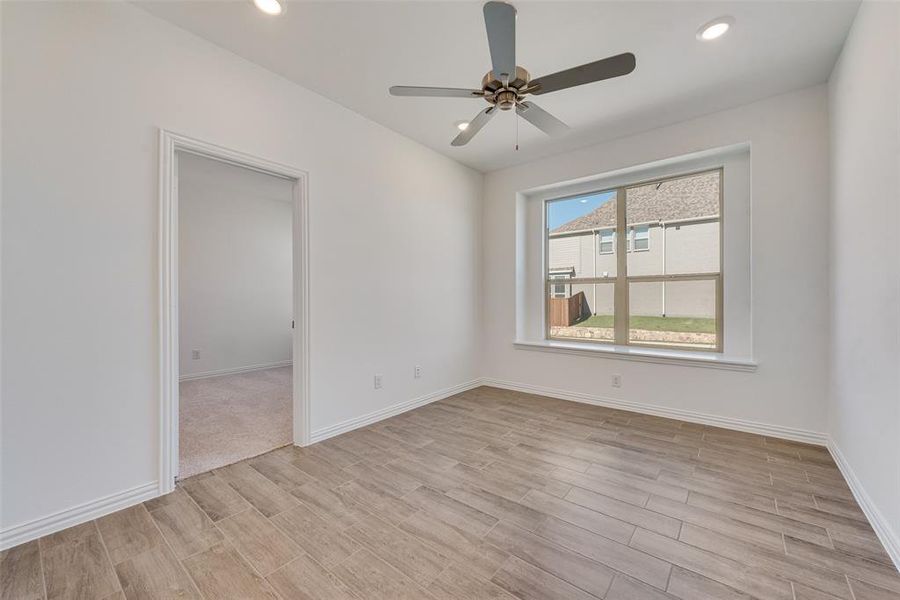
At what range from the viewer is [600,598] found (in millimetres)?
1405

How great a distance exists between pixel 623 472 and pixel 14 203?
370 centimetres

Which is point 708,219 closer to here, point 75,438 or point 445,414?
point 445,414

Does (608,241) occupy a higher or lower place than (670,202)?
lower

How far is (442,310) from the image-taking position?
424cm

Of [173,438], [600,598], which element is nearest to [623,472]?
[600,598]

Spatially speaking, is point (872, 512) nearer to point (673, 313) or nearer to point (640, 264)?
point (673, 313)

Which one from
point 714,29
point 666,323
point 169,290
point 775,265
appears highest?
point 714,29

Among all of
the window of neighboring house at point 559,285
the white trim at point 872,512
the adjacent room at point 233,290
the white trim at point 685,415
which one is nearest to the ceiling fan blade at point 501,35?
the white trim at point 872,512

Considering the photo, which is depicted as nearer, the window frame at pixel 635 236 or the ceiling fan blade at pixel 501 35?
the ceiling fan blade at pixel 501 35

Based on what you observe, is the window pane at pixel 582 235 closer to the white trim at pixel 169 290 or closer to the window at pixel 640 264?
the window at pixel 640 264

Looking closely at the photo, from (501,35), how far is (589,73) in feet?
1.76

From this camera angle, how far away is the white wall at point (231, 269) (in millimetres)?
5156

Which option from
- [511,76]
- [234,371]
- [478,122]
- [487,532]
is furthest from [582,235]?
[234,371]

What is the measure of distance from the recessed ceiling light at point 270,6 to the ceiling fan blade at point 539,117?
148cm
